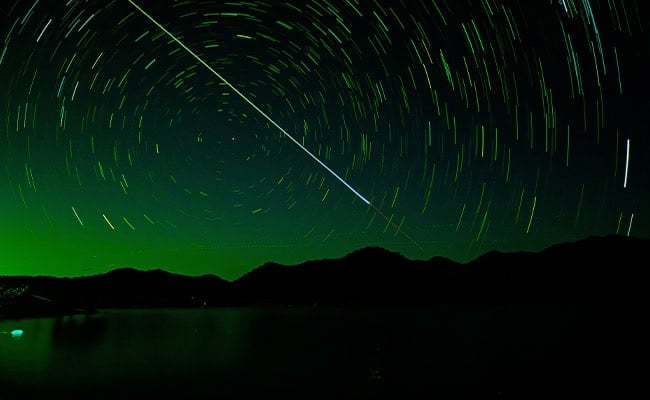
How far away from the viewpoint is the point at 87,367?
2328cm

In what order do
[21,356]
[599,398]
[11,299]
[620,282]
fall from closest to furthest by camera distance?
[599,398] < [21,356] < [11,299] < [620,282]

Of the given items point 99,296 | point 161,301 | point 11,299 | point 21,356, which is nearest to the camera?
point 21,356

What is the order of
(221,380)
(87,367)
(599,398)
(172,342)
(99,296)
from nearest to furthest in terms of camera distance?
(599,398) < (221,380) < (87,367) < (172,342) < (99,296)

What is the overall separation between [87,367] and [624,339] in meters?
30.1

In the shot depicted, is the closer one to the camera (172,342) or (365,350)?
(365,350)

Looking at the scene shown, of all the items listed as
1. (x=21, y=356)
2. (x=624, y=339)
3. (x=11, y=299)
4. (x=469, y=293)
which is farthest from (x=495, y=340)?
(x=469, y=293)

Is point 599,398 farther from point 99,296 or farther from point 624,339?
point 99,296

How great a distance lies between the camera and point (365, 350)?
29.9 meters

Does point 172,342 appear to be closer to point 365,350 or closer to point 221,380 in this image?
point 365,350

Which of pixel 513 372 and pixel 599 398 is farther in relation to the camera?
pixel 513 372

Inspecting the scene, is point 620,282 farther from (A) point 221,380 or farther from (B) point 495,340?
(A) point 221,380

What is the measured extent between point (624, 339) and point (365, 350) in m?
16.9

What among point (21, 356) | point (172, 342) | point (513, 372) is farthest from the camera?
point (172, 342)

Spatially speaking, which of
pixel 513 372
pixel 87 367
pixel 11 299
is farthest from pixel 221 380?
pixel 11 299
